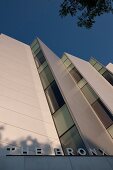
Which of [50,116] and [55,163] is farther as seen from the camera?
[50,116]

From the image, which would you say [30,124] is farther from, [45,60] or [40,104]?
[45,60]

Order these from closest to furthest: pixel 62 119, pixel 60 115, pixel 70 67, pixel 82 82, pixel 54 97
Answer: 1. pixel 62 119
2. pixel 60 115
3. pixel 54 97
4. pixel 82 82
5. pixel 70 67

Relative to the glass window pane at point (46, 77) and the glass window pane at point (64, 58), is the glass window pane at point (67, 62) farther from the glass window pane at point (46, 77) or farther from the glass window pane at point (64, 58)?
the glass window pane at point (46, 77)

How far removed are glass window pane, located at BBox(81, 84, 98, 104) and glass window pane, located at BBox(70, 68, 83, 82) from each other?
6.42 ft

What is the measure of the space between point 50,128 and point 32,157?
15.5 feet

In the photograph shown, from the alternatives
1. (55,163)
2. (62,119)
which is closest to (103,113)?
(62,119)

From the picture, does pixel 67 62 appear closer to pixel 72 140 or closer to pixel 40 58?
pixel 40 58

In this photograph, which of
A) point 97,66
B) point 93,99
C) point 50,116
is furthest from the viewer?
point 97,66

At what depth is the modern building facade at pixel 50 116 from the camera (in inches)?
392

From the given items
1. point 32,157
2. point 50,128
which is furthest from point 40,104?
point 32,157

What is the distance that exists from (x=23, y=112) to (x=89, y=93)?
6.17 meters

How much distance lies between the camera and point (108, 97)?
16484 millimetres

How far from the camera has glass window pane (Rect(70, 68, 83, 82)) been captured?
67.7 feet

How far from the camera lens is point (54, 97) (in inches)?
606
